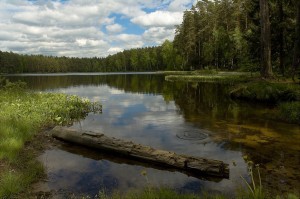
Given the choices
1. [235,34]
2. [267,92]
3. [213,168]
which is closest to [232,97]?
[267,92]

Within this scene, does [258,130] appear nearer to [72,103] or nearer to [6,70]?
[72,103]

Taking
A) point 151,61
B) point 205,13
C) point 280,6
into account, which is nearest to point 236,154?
point 280,6

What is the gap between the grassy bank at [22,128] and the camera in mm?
7473

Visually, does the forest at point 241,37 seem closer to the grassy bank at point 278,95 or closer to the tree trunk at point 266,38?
the tree trunk at point 266,38

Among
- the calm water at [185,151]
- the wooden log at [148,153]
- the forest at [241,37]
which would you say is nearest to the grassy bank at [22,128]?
the calm water at [185,151]

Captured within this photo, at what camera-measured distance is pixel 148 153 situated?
9.41 meters

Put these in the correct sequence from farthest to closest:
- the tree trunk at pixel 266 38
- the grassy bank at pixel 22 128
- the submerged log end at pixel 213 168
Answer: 1. the tree trunk at pixel 266 38
2. the submerged log end at pixel 213 168
3. the grassy bank at pixel 22 128

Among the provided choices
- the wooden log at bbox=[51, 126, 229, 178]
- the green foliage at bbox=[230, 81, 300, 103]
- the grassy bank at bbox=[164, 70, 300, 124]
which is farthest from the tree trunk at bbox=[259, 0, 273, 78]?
the wooden log at bbox=[51, 126, 229, 178]

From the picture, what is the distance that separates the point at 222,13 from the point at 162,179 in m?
76.7

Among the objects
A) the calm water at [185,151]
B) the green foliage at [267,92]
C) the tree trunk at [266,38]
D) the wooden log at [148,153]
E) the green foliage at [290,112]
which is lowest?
the calm water at [185,151]

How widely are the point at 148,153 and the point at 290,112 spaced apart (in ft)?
33.9

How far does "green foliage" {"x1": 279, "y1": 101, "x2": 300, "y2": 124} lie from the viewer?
49.7ft

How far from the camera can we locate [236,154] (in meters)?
10.3

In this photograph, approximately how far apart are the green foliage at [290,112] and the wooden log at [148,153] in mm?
8811
